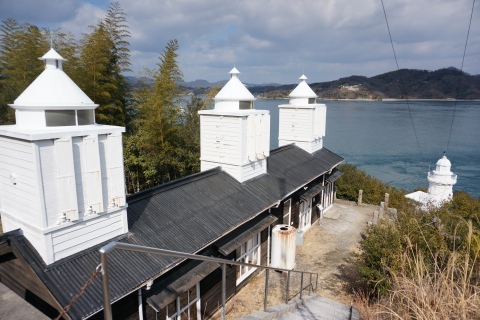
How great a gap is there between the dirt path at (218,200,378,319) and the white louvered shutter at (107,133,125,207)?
4.79 meters

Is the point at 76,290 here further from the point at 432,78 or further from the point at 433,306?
the point at 432,78

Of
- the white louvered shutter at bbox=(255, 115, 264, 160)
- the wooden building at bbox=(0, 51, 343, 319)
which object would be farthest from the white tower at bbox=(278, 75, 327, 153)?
the wooden building at bbox=(0, 51, 343, 319)

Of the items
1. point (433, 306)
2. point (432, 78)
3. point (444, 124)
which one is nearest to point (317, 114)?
point (433, 306)

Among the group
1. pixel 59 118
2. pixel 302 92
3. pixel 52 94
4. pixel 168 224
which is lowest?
pixel 168 224

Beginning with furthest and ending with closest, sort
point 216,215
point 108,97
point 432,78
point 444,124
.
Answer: point 432,78 < point 444,124 < point 108,97 < point 216,215

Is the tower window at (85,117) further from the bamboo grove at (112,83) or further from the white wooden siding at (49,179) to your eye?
the bamboo grove at (112,83)

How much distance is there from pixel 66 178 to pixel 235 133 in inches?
241

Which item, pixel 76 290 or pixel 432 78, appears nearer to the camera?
pixel 76 290

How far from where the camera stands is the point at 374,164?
144ft

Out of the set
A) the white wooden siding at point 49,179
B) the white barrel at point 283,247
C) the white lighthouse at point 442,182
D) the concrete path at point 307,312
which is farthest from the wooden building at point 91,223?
the white lighthouse at point 442,182

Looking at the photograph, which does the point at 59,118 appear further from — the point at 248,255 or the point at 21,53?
the point at 21,53

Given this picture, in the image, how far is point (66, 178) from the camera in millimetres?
5516

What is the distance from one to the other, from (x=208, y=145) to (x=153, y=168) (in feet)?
23.1

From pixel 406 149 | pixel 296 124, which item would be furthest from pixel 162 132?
pixel 406 149
